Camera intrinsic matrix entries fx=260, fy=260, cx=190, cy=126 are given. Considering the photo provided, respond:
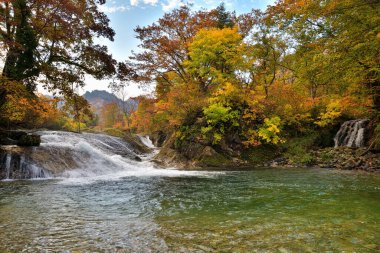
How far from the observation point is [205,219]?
216 inches

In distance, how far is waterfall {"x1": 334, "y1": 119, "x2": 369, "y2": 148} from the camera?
56.0 feet

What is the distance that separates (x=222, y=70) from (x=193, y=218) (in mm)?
18473

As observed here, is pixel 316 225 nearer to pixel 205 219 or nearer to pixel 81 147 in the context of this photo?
pixel 205 219

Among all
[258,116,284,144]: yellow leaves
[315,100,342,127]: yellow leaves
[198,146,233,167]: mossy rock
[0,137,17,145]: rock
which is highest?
[315,100,342,127]: yellow leaves

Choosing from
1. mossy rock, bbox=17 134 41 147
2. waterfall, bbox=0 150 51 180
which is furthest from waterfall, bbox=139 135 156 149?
waterfall, bbox=0 150 51 180

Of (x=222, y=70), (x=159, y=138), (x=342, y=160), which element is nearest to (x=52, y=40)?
(x=222, y=70)

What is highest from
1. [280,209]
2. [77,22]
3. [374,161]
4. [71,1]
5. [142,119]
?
[71,1]

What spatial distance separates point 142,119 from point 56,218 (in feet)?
71.7

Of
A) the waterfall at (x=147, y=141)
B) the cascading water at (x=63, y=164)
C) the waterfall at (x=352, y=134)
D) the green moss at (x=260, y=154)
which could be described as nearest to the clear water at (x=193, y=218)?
the cascading water at (x=63, y=164)

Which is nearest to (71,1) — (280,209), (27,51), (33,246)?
(27,51)

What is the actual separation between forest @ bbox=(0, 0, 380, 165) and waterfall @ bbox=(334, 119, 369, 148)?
756 millimetres

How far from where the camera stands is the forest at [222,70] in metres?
9.70

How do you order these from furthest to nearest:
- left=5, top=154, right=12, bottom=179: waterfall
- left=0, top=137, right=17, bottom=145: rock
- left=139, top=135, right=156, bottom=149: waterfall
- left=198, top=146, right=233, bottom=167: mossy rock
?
left=139, top=135, right=156, bottom=149: waterfall, left=198, top=146, right=233, bottom=167: mossy rock, left=0, top=137, right=17, bottom=145: rock, left=5, top=154, right=12, bottom=179: waterfall

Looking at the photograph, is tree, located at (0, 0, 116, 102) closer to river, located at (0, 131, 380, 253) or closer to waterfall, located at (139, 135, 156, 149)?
river, located at (0, 131, 380, 253)
